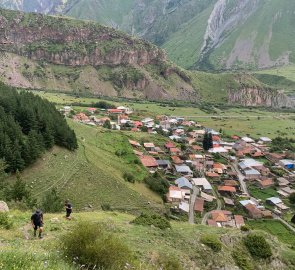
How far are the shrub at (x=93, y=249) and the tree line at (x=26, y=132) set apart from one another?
32021 millimetres

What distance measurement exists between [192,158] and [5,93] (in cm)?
5598

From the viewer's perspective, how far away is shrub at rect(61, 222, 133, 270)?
45.0 ft

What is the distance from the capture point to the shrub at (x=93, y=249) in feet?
45.0

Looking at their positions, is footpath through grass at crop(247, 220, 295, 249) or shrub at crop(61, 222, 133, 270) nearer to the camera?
shrub at crop(61, 222, 133, 270)

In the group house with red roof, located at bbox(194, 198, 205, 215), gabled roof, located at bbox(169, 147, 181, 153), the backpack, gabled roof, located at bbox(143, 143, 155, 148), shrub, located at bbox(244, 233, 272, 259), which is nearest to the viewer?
the backpack

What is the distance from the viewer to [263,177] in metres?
95.1

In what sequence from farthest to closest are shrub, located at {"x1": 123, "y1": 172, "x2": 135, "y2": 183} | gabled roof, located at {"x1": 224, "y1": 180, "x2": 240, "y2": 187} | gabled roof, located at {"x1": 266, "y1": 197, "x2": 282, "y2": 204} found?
gabled roof, located at {"x1": 224, "y1": 180, "x2": 240, "y2": 187} < gabled roof, located at {"x1": 266, "y1": 197, "x2": 282, "y2": 204} < shrub, located at {"x1": 123, "y1": 172, "x2": 135, "y2": 183}

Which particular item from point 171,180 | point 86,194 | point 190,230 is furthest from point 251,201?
point 190,230

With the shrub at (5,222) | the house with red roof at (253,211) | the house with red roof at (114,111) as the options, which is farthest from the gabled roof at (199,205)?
the house with red roof at (114,111)

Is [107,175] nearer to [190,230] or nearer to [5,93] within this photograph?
[5,93]

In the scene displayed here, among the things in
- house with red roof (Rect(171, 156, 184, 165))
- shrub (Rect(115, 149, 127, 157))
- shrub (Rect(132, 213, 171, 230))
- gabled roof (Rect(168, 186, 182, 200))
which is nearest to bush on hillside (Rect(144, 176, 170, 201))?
gabled roof (Rect(168, 186, 182, 200))

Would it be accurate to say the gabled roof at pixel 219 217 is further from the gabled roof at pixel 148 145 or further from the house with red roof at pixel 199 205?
the gabled roof at pixel 148 145

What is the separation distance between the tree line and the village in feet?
78.1

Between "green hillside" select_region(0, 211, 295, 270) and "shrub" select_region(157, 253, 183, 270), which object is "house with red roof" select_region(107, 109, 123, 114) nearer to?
"green hillside" select_region(0, 211, 295, 270)
